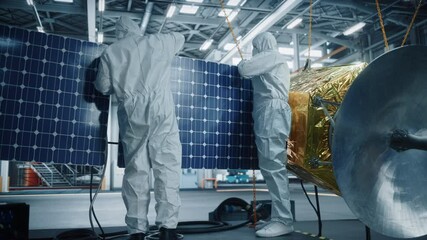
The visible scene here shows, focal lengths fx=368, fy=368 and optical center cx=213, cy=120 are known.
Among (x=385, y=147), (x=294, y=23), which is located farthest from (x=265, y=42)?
(x=294, y=23)

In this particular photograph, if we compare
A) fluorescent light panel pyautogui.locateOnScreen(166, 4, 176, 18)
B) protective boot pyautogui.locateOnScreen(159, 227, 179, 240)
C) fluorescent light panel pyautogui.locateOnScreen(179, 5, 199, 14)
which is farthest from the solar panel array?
fluorescent light panel pyautogui.locateOnScreen(179, 5, 199, 14)

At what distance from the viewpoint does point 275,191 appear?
12.4 feet

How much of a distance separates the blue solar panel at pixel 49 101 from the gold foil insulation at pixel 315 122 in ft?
6.50

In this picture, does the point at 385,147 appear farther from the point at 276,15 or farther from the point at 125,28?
the point at 276,15

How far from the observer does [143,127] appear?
3.37 meters

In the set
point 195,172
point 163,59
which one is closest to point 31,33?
point 163,59

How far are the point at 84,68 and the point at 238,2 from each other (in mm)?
7148

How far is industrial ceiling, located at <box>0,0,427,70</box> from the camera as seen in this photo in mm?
10094

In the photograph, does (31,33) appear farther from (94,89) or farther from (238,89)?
(238,89)

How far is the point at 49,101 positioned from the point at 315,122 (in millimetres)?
2537

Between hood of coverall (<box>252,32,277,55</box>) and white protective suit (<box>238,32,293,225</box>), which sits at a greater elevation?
hood of coverall (<box>252,32,277,55</box>)

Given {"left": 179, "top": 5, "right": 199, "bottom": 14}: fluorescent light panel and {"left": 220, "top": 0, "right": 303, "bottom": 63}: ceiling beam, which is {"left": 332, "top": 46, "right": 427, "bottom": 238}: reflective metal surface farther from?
{"left": 179, "top": 5, "right": 199, "bottom": 14}: fluorescent light panel

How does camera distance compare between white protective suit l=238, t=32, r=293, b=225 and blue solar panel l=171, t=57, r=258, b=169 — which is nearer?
white protective suit l=238, t=32, r=293, b=225

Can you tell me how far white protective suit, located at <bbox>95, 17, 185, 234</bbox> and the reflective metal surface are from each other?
1756mm
